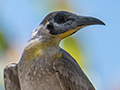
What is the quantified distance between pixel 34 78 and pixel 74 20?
0.86m

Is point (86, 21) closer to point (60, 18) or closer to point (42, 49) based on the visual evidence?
point (60, 18)

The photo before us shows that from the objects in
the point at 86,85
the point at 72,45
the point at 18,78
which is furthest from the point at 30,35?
the point at 72,45

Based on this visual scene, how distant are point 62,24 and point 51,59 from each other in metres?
0.46

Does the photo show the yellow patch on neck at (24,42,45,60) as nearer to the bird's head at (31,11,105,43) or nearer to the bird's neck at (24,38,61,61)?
the bird's neck at (24,38,61,61)

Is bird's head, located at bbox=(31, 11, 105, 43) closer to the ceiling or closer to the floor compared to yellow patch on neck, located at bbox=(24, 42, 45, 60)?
closer to the ceiling

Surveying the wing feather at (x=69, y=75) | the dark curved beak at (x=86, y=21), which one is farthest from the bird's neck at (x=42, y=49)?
the dark curved beak at (x=86, y=21)

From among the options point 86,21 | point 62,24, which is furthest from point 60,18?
point 86,21

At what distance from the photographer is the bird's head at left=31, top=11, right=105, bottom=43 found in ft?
15.5

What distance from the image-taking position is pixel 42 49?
4.72 meters

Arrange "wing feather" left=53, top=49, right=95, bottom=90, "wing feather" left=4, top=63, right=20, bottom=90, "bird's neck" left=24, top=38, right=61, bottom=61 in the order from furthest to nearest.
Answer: "wing feather" left=4, top=63, right=20, bottom=90 < "bird's neck" left=24, top=38, right=61, bottom=61 < "wing feather" left=53, top=49, right=95, bottom=90

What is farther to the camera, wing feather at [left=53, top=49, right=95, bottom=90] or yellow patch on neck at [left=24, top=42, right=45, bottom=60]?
yellow patch on neck at [left=24, top=42, right=45, bottom=60]

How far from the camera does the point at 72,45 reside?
22.4 ft

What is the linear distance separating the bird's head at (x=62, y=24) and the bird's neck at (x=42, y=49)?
0.08 meters

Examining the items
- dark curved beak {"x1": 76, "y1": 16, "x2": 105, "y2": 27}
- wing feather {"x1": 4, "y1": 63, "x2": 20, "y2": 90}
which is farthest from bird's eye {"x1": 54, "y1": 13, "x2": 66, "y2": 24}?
wing feather {"x1": 4, "y1": 63, "x2": 20, "y2": 90}
